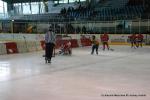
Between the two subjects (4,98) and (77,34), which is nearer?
(4,98)

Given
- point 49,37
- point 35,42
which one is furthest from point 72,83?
point 35,42

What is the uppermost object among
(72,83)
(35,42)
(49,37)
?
(49,37)

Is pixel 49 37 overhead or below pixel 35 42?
overhead

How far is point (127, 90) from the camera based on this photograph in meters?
9.13

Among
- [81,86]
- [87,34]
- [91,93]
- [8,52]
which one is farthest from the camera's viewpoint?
[87,34]

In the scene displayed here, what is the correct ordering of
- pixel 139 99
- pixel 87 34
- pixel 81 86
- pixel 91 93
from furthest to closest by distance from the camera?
pixel 87 34 → pixel 81 86 → pixel 91 93 → pixel 139 99

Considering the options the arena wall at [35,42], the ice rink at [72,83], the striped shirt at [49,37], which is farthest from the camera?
the arena wall at [35,42]

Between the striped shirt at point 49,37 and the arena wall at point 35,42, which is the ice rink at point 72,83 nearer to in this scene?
the striped shirt at point 49,37

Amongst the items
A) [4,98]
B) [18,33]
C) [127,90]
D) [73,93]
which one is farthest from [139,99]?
[18,33]

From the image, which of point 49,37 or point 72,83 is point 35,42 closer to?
point 49,37

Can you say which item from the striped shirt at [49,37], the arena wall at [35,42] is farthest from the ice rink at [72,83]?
the arena wall at [35,42]

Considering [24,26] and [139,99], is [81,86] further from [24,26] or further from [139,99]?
[24,26]

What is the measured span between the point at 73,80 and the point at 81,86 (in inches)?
43.5

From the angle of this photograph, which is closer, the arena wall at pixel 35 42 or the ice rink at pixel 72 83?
the ice rink at pixel 72 83
